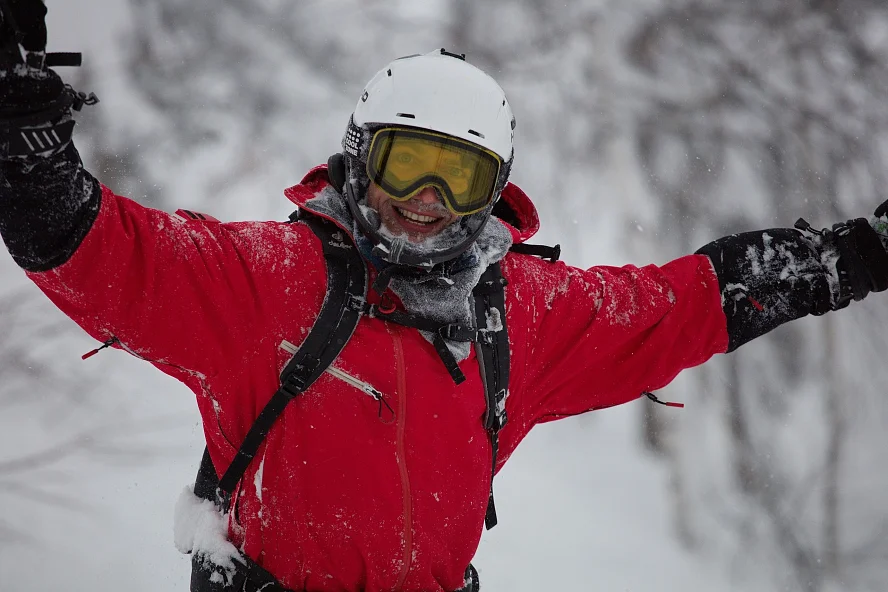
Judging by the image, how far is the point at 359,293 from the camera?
2.11 meters

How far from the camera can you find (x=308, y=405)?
2070 mm

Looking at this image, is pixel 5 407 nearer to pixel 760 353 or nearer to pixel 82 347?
pixel 82 347

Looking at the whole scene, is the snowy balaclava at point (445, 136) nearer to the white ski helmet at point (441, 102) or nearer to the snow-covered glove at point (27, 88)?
the white ski helmet at point (441, 102)

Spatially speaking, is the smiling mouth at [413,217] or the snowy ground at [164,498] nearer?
the smiling mouth at [413,217]

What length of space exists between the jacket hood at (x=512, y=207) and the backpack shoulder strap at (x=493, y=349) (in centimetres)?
24

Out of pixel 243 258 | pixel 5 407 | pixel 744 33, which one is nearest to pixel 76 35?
pixel 5 407

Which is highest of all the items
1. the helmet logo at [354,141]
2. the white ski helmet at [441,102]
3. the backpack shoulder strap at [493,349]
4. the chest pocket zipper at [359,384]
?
the white ski helmet at [441,102]

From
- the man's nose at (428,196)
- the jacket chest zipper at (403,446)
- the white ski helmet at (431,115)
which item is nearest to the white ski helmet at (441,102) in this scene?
the white ski helmet at (431,115)

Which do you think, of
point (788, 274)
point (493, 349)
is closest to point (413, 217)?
point (493, 349)

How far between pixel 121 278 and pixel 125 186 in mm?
5532

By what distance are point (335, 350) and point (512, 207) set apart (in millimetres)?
899

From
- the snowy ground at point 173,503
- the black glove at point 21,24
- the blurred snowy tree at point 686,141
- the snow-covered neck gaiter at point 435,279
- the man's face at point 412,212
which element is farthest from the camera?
the blurred snowy tree at point 686,141

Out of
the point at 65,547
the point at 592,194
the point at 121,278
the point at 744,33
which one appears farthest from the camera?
the point at 592,194

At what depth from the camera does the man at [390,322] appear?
193 cm
